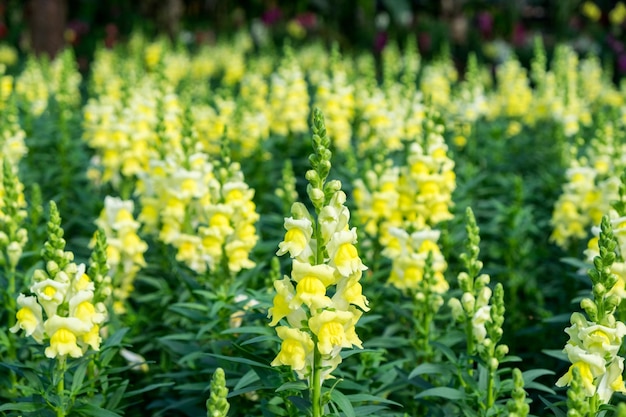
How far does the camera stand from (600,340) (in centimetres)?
317

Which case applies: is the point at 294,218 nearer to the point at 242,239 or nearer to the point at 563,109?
the point at 242,239

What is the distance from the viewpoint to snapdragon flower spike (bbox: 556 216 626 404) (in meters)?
3.16


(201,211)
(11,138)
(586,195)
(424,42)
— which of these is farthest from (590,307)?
(424,42)

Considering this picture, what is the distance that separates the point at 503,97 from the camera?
10.1 metres

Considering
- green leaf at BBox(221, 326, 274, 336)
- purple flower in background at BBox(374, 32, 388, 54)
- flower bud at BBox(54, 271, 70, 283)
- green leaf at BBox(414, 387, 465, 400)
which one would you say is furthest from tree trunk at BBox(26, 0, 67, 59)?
green leaf at BBox(414, 387, 465, 400)

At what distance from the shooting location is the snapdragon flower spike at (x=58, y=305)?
337 cm

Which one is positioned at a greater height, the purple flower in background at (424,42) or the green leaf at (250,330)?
the purple flower in background at (424,42)

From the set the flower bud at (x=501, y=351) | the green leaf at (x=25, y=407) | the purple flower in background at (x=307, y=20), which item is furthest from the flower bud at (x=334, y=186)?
the purple flower in background at (x=307, y=20)

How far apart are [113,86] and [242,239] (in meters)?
4.62

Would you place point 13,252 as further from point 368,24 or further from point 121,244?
point 368,24

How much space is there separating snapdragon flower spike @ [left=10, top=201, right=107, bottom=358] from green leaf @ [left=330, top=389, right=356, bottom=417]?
98cm

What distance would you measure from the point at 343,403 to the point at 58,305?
116cm

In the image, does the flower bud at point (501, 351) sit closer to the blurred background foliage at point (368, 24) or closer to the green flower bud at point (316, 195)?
the green flower bud at point (316, 195)

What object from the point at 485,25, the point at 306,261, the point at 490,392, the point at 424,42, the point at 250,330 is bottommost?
the point at 490,392
